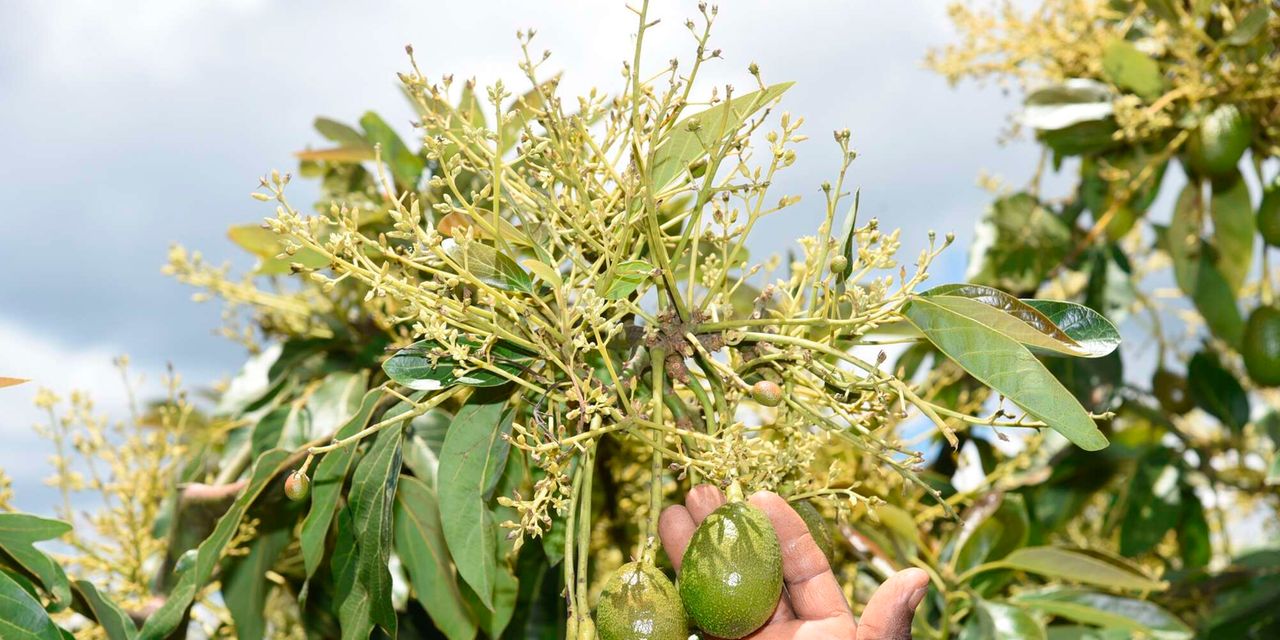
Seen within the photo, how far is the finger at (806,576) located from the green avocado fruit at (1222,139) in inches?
58.1

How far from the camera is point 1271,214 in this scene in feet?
6.90

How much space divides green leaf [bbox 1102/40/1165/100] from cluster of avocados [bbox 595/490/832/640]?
153 cm

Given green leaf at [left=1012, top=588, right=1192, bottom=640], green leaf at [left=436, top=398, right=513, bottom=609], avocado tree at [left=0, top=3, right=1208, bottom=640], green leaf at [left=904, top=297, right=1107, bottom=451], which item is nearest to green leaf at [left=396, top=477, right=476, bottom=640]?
avocado tree at [left=0, top=3, right=1208, bottom=640]

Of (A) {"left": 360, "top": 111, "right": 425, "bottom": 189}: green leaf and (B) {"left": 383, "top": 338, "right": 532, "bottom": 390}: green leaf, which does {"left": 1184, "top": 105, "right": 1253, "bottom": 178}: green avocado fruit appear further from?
(B) {"left": 383, "top": 338, "right": 532, "bottom": 390}: green leaf

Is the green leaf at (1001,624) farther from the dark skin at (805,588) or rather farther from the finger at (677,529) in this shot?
the finger at (677,529)

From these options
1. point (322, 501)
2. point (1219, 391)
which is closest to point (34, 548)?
point (322, 501)

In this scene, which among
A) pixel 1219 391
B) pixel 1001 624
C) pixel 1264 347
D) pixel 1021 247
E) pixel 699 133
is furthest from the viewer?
pixel 1219 391

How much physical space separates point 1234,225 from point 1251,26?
514 mm

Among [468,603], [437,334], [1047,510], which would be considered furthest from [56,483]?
[1047,510]

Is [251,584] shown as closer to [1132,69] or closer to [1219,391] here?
[1132,69]

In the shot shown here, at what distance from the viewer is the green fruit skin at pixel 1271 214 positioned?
2.10m

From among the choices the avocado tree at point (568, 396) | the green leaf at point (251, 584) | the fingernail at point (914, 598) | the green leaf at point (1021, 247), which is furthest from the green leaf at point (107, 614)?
the green leaf at point (1021, 247)

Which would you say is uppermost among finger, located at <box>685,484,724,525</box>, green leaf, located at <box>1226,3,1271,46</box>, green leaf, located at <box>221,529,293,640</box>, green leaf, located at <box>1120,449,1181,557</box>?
green leaf, located at <box>1226,3,1271,46</box>

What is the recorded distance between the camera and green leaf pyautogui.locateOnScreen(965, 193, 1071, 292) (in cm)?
238
